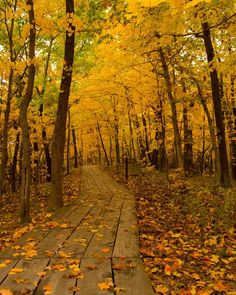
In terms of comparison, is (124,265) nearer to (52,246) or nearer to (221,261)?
(52,246)

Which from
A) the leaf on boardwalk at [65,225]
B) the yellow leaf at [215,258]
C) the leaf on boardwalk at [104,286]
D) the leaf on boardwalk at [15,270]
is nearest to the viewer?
the leaf on boardwalk at [104,286]

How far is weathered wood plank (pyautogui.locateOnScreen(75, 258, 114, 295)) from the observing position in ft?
11.7

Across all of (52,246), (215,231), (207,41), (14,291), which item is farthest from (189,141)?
(14,291)

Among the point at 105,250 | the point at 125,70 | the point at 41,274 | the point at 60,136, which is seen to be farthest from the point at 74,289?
the point at 125,70

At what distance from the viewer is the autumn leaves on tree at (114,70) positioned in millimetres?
8430

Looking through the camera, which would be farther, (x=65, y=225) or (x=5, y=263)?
(x=65, y=225)

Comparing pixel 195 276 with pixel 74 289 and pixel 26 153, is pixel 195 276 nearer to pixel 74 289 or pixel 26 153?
pixel 74 289

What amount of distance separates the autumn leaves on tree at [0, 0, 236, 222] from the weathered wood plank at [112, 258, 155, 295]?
2.81 metres

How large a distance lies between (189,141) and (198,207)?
9.32m

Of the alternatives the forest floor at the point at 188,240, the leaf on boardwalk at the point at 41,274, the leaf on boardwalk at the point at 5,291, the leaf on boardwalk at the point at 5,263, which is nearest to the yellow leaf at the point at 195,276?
the forest floor at the point at 188,240

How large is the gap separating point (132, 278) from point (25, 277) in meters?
1.27

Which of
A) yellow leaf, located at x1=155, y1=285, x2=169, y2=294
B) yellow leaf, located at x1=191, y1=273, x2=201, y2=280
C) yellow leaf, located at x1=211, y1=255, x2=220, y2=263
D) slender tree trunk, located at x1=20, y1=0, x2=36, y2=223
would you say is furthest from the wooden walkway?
slender tree trunk, located at x1=20, y1=0, x2=36, y2=223

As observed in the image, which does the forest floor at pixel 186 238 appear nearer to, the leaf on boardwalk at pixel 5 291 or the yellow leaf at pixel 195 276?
the yellow leaf at pixel 195 276

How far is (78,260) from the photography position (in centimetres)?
453
